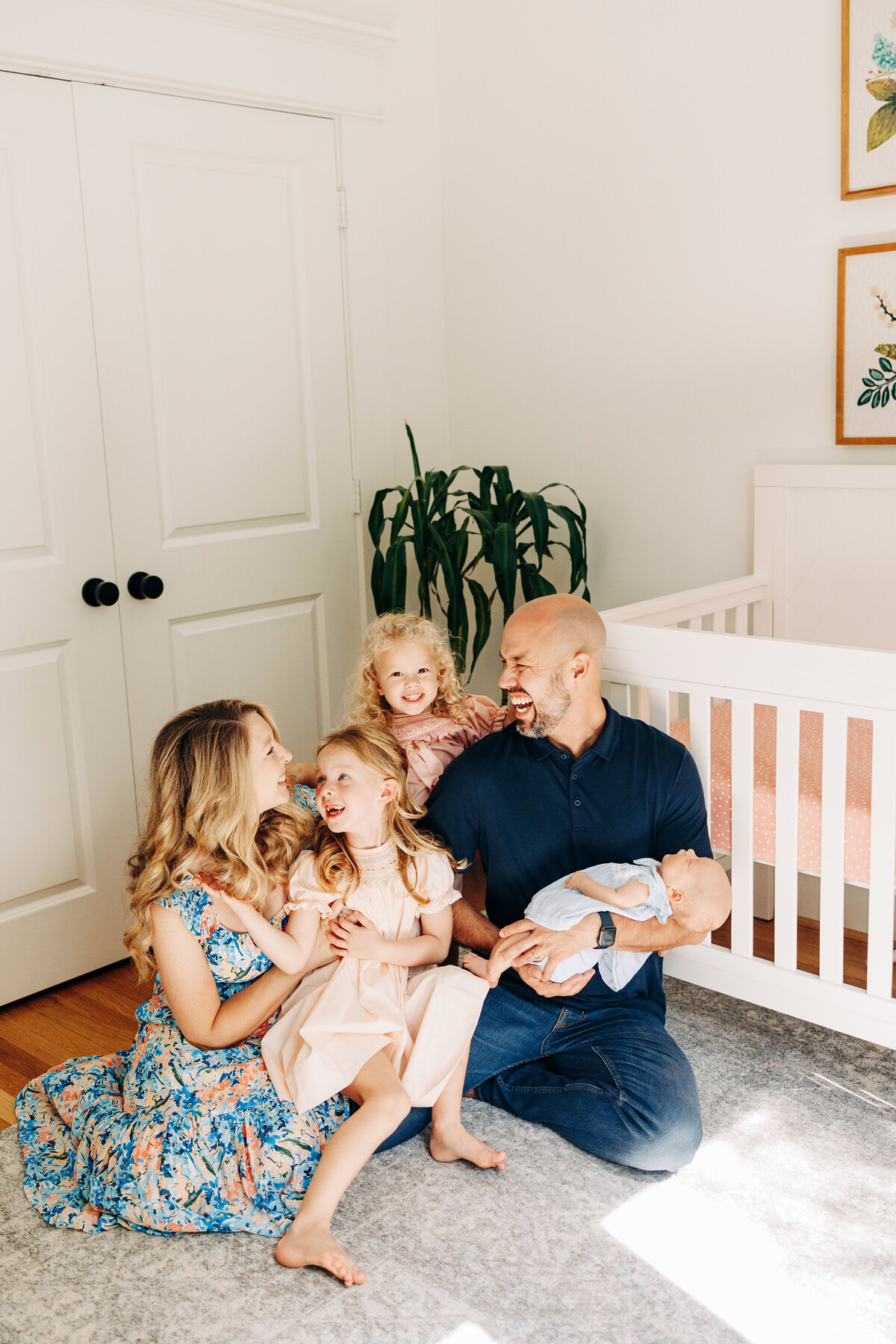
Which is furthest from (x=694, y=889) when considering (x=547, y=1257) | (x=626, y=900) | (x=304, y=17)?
(x=304, y=17)

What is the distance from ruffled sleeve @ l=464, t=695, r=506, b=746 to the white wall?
2.82ft

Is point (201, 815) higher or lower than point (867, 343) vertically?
lower

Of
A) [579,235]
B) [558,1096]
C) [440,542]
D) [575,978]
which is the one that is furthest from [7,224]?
[558,1096]

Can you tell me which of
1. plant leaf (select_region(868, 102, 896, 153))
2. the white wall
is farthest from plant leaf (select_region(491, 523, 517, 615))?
plant leaf (select_region(868, 102, 896, 153))

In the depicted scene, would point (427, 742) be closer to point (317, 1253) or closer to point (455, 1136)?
point (455, 1136)

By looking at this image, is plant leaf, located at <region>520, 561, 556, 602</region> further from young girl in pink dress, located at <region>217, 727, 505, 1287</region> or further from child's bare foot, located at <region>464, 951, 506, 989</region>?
child's bare foot, located at <region>464, 951, 506, 989</region>

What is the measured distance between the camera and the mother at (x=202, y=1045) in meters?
1.65

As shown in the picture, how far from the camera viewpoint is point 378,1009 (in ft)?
5.77

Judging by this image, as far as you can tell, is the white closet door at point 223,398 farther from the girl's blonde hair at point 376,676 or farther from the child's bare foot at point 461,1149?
the child's bare foot at point 461,1149

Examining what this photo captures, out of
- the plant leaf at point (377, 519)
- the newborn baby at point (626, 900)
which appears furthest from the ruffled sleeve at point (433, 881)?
the plant leaf at point (377, 519)

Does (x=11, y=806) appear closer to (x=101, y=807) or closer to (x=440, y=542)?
(x=101, y=807)

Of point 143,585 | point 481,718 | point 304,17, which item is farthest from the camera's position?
point 304,17

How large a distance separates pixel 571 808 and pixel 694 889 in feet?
0.77

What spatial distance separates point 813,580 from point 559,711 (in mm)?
973
